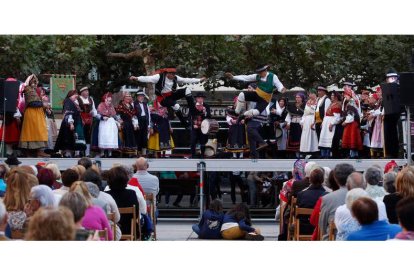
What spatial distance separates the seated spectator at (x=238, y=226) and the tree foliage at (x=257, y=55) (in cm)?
1010

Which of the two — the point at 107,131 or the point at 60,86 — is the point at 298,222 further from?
the point at 60,86

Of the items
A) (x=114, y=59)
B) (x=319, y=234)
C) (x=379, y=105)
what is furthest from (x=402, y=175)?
(x=114, y=59)

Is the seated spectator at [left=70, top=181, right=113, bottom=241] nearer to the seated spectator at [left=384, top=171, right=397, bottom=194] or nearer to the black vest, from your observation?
the seated spectator at [left=384, top=171, right=397, bottom=194]

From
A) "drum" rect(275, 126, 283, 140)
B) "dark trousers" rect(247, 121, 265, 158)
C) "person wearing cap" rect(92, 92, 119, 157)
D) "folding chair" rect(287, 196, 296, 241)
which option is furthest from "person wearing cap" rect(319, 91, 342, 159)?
"folding chair" rect(287, 196, 296, 241)

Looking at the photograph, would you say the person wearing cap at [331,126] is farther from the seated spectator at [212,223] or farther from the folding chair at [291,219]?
the folding chair at [291,219]

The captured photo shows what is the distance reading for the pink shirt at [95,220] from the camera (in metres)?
7.17

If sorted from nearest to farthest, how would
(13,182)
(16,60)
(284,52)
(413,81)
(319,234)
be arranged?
(13,182) < (319,234) < (413,81) < (16,60) < (284,52)

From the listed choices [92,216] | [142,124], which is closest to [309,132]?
[142,124]

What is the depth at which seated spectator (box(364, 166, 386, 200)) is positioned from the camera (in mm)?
8250

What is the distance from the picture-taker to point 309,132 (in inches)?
626

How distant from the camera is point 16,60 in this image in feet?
63.3

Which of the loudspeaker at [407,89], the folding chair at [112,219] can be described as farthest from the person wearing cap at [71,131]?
the folding chair at [112,219]
